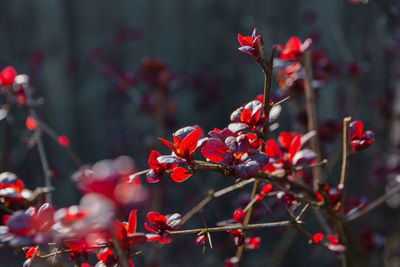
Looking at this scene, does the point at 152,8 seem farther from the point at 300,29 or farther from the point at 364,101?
the point at 364,101

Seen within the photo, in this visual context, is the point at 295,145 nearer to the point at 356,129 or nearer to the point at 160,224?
the point at 356,129

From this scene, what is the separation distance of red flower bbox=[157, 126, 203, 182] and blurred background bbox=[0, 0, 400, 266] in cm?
163

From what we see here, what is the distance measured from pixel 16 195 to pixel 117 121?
1672 millimetres

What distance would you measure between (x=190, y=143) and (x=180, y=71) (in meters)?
1.78

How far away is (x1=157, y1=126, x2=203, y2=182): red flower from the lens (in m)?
0.60

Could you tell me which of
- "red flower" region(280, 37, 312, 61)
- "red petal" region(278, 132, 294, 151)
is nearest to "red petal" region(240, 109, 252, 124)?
"red petal" region(278, 132, 294, 151)

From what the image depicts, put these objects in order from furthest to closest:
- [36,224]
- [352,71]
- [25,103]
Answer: [352,71]
[25,103]
[36,224]

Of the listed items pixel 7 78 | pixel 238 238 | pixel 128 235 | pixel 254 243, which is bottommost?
pixel 254 243

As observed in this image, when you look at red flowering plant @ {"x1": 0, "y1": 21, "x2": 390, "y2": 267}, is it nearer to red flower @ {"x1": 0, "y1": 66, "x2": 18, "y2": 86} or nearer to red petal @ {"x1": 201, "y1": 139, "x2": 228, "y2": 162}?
red petal @ {"x1": 201, "y1": 139, "x2": 228, "y2": 162}

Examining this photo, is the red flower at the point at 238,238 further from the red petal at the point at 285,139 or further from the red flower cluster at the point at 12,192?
the red flower cluster at the point at 12,192

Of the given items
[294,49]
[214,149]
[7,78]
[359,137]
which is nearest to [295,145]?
[359,137]

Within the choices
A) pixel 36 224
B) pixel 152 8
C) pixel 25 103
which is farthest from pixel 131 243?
pixel 152 8

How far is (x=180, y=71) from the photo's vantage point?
234 cm

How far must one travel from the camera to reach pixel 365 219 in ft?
7.76
